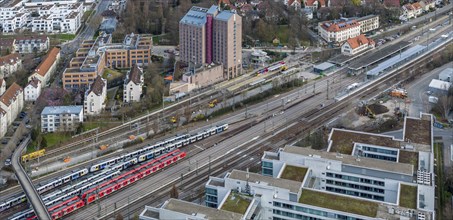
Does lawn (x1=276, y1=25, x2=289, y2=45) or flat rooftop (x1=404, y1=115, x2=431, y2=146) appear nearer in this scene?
flat rooftop (x1=404, y1=115, x2=431, y2=146)

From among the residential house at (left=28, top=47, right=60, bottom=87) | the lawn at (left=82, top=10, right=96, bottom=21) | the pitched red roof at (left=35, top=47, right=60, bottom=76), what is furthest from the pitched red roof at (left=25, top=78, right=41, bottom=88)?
the lawn at (left=82, top=10, right=96, bottom=21)

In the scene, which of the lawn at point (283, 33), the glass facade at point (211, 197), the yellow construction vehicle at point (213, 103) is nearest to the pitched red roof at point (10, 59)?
the yellow construction vehicle at point (213, 103)

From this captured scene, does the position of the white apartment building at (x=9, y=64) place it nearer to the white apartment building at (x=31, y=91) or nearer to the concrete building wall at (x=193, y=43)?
the white apartment building at (x=31, y=91)

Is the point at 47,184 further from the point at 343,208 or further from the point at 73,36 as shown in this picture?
the point at 73,36

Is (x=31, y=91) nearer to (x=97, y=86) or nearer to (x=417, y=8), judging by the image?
(x=97, y=86)

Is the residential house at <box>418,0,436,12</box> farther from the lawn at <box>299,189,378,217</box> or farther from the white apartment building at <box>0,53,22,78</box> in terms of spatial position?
the lawn at <box>299,189,378,217</box>

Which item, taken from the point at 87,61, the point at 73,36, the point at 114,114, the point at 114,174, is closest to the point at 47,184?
the point at 114,174
